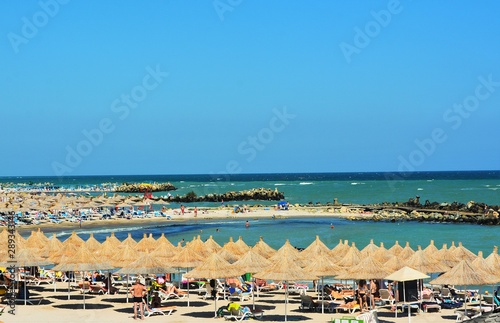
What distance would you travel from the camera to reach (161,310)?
20828mm

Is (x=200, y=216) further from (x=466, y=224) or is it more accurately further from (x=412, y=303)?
(x=412, y=303)

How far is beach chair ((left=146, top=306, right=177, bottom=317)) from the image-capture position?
805 inches

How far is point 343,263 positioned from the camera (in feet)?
73.3

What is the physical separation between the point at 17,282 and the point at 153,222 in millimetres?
39887

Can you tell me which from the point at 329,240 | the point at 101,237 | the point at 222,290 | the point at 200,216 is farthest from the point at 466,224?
the point at 222,290

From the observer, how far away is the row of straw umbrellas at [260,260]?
66.0ft

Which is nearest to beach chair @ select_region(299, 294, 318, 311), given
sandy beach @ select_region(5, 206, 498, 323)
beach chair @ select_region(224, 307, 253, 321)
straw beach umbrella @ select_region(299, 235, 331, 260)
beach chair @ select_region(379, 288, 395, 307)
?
sandy beach @ select_region(5, 206, 498, 323)

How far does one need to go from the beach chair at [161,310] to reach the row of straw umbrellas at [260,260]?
1211 mm

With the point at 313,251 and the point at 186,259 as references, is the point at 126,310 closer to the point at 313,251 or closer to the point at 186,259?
the point at 186,259

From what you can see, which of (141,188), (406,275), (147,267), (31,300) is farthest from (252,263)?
(141,188)

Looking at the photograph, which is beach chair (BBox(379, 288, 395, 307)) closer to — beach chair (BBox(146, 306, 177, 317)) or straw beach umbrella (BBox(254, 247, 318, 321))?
straw beach umbrella (BBox(254, 247, 318, 321))

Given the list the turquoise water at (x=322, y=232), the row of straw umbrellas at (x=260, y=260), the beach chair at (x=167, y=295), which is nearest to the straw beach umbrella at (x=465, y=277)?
the row of straw umbrellas at (x=260, y=260)

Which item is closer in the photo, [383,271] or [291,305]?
[383,271]

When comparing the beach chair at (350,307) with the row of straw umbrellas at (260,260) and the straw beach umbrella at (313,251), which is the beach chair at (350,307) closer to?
the row of straw umbrellas at (260,260)
